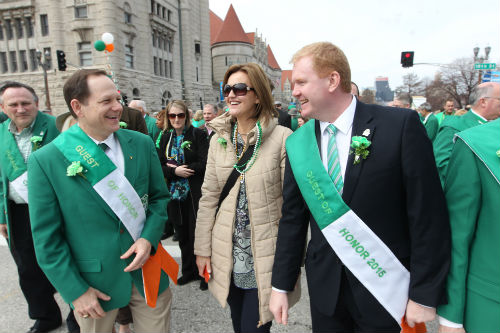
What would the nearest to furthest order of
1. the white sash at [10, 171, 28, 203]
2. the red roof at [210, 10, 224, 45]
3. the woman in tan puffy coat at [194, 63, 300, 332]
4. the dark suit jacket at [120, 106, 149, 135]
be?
the woman in tan puffy coat at [194, 63, 300, 332] < the white sash at [10, 171, 28, 203] < the dark suit jacket at [120, 106, 149, 135] < the red roof at [210, 10, 224, 45]

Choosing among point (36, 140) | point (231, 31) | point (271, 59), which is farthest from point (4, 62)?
point (271, 59)

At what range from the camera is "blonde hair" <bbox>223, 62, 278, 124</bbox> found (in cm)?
211

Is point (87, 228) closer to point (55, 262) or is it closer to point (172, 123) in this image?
point (55, 262)

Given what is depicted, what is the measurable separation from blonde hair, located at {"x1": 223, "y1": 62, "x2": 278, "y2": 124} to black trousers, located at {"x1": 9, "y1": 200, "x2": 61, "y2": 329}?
2.32 m

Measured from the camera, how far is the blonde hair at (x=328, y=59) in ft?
4.78

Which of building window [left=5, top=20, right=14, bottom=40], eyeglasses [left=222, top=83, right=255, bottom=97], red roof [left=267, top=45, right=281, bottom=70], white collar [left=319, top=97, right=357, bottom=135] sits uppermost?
red roof [left=267, top=45, right=281, bottom=70]

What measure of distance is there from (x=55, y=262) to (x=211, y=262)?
3.22ft

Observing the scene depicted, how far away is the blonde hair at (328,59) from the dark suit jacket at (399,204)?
166mm

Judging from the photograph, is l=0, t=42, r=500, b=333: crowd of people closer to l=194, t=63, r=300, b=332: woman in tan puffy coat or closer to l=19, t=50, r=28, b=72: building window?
l=194, t=63, r=300, b=332: woman in tan puffy coat

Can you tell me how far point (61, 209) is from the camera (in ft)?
5.58

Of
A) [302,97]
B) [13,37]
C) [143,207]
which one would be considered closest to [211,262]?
[143,207]

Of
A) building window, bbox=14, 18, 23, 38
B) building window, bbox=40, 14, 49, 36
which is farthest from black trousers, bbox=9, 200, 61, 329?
building window, bbox=14, 18, 23, 38

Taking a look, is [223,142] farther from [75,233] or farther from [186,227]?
[186,227]

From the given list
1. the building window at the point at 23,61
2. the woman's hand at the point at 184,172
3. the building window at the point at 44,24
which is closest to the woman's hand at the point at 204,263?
the woman's hand at the point at 184,172
